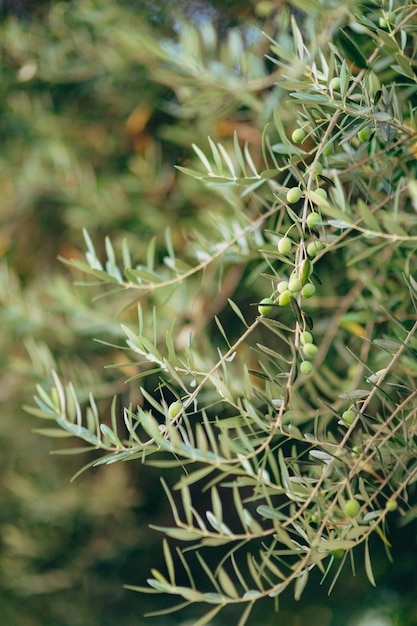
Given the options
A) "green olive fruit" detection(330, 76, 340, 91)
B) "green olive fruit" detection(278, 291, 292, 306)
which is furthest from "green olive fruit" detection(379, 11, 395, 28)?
"green olive fruit" detection(278, 291, 292, 306)

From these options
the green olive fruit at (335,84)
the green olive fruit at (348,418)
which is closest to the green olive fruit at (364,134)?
the green olive fruit at (335,84)

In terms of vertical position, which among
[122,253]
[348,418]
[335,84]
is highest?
[335,84]

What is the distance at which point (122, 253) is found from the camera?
565 mm

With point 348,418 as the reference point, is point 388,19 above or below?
above

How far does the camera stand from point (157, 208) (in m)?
0.83

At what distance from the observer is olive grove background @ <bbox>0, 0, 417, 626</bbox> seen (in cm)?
54

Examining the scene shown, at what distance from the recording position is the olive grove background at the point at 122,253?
21.2 inches

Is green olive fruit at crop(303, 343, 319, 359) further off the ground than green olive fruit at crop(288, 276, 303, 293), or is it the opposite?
green olive fruit at crop(288, 276, 303, 293)

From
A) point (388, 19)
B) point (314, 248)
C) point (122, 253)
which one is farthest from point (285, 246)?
point (122, 253)

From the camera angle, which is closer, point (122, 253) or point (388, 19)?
point (388, 19)

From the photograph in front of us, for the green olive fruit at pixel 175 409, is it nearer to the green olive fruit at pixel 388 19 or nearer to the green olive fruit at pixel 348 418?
the green olive fruit at pixel 348 418

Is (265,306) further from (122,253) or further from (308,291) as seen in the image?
(122,253)

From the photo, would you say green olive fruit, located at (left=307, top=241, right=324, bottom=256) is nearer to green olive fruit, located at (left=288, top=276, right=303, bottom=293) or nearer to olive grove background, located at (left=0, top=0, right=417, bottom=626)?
green olive fruit, located at (left=288, top=276, right=303, bottom=293)

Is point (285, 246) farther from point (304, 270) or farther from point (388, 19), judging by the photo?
point (388, 19)
